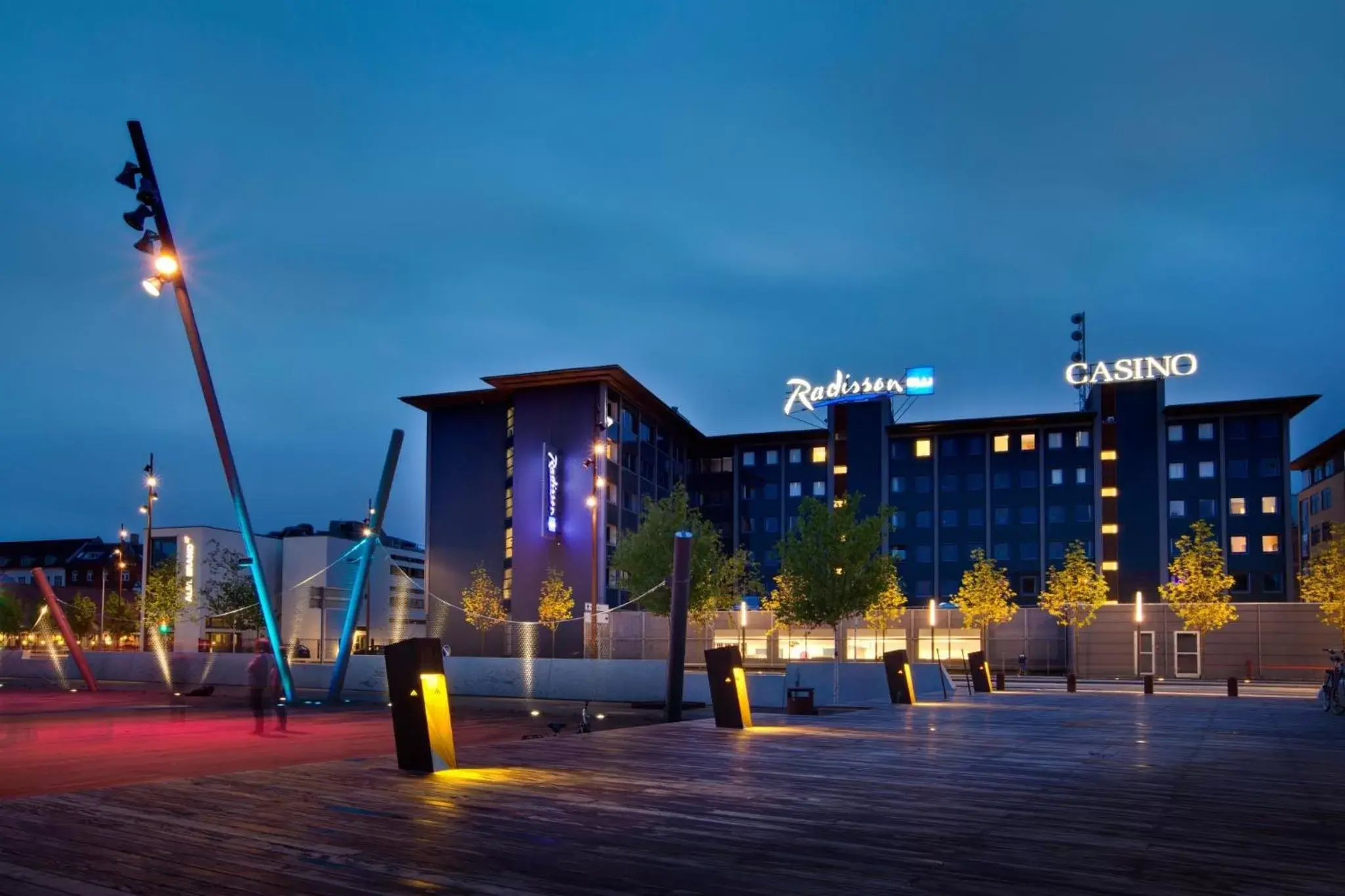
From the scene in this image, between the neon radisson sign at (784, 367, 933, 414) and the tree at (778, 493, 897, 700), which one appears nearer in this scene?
the tree at (778, 493, 897, 700)

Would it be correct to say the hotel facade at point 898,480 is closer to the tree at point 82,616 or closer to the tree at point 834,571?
the tree at point 834,571

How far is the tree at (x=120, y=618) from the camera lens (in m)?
94.4

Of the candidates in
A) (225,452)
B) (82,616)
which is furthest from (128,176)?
(82,616)

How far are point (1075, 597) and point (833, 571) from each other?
19996mm

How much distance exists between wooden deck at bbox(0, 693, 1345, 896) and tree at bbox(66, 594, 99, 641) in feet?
301

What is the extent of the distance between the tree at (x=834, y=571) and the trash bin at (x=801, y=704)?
100 ft

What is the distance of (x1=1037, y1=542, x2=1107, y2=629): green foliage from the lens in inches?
2630

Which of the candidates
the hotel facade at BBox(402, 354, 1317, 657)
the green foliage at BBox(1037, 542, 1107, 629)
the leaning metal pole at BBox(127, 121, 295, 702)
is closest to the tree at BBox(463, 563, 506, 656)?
the hotel facade at BBox(402, 354, 1317, 657)

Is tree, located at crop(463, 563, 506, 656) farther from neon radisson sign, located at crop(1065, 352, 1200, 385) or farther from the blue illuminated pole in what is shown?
neon radisson sign, located at crop(1065, 352, 1200, 385)

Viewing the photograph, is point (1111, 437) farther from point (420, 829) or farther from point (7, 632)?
point (7, 632)

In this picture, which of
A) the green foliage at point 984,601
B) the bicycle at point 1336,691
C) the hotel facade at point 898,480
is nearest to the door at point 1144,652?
the green foliage at point 984,601

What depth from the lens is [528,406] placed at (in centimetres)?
8350

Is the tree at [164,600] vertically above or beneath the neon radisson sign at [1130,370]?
beneath

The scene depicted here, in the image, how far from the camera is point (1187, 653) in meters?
64.3
